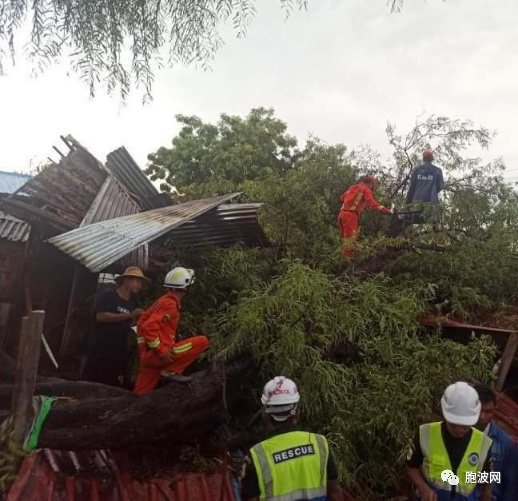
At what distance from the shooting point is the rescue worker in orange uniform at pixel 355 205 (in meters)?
6.08

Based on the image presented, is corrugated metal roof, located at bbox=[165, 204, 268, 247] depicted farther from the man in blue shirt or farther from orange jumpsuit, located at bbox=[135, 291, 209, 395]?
the man in blue shirt

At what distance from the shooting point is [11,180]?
13508 millimetres

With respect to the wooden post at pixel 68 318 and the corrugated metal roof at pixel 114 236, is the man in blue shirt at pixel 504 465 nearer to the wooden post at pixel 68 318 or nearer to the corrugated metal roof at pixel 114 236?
the corrugated metal roof at pixel 114 236

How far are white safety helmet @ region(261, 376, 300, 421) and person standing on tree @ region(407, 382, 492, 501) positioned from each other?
697 mm

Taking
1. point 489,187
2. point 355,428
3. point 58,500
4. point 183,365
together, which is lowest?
point 58,500

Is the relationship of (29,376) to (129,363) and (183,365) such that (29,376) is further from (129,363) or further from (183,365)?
(129,363)

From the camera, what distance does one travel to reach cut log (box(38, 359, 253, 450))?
316 centimetres

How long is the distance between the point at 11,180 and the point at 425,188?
38.0 ft

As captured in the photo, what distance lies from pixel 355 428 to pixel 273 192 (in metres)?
2.96

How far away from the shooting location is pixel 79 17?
10.7 ft

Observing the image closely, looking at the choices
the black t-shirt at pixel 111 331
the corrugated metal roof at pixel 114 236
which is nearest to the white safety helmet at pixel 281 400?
the corrugated metal roof at pixel 114 236

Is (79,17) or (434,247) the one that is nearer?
(79,17)

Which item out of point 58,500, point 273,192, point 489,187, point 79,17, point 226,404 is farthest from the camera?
point 489,187

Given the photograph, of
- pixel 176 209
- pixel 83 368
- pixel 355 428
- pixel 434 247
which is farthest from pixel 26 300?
pixel 434 247
